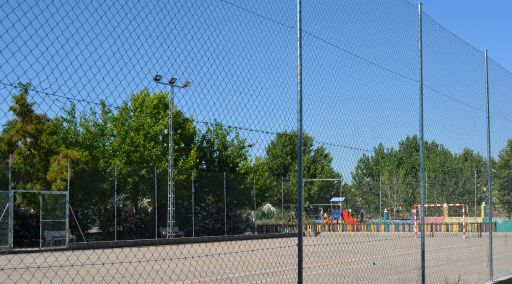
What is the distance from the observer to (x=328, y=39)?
6.23 metres

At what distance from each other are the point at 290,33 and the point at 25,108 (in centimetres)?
241

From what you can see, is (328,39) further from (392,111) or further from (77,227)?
(77,227)

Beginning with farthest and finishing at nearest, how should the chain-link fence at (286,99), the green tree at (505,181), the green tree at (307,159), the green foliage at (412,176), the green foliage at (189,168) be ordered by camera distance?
the green tree at (505,181)
the green foliage at (412,176)
the green tree at (307,159)
the green foliage at (189,168)
the chain-link fence at (286,99)

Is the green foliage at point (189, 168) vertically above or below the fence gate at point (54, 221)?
above

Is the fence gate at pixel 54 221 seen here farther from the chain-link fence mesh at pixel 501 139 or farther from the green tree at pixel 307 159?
the green tree at pixel 307 159

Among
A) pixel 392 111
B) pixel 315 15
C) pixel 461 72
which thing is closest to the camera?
pixel 315 15

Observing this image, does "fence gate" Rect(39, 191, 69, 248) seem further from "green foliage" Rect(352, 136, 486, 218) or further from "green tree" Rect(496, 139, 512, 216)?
"green tree" Rect(496, 139, 512, 216)

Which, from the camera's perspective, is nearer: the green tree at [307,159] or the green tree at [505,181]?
the green tree at [307,159]

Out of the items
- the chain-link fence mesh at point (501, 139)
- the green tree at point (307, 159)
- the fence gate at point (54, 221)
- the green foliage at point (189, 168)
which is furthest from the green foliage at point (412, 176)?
the fence gate at point (54, 221)

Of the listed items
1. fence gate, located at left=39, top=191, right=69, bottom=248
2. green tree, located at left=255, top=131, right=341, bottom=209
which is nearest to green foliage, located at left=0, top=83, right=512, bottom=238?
green tree, located at left=255, top=131, right=341, bottom=209

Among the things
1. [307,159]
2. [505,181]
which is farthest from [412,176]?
[307,159]

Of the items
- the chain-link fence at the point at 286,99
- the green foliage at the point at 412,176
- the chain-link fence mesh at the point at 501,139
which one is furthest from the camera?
the chain-link fence mesh at the point at 501,139

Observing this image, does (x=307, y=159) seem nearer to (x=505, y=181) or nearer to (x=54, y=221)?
(x=505, y=181)

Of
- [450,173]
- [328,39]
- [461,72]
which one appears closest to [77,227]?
[450,173]
